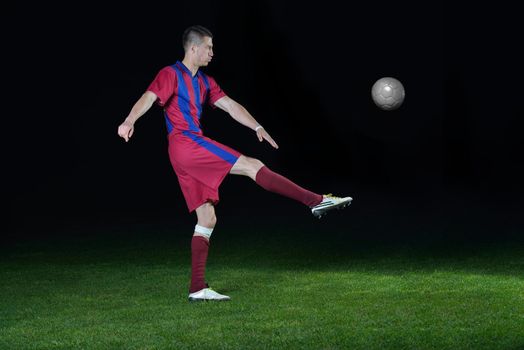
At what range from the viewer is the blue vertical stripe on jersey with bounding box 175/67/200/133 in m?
5.16

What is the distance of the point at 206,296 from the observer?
504 cm

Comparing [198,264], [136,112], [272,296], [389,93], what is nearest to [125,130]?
[136,112]

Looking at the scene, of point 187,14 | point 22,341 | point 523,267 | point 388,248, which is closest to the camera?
point 22,341

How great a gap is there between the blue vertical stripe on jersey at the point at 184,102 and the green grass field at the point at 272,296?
3.35ft

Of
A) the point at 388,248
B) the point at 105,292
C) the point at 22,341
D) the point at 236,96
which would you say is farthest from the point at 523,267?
the point at 236,96

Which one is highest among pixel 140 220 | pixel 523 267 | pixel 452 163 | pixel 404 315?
pixel 452 163

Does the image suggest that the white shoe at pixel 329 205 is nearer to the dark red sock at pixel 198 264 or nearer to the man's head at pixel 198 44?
the dark red sock at pixel 198 264

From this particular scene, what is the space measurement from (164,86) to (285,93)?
9.31 metres

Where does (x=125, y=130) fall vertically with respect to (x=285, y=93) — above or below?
below

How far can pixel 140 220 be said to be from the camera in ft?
34.2

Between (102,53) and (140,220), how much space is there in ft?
14.4

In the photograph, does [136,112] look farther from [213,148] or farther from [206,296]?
[206,296]

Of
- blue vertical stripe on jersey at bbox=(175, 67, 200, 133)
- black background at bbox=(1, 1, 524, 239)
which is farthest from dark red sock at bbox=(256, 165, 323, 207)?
black background at bbox=(1, 1, 524, 239)

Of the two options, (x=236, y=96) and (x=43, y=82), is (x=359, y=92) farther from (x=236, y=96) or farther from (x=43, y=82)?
(x=43, y=82)
